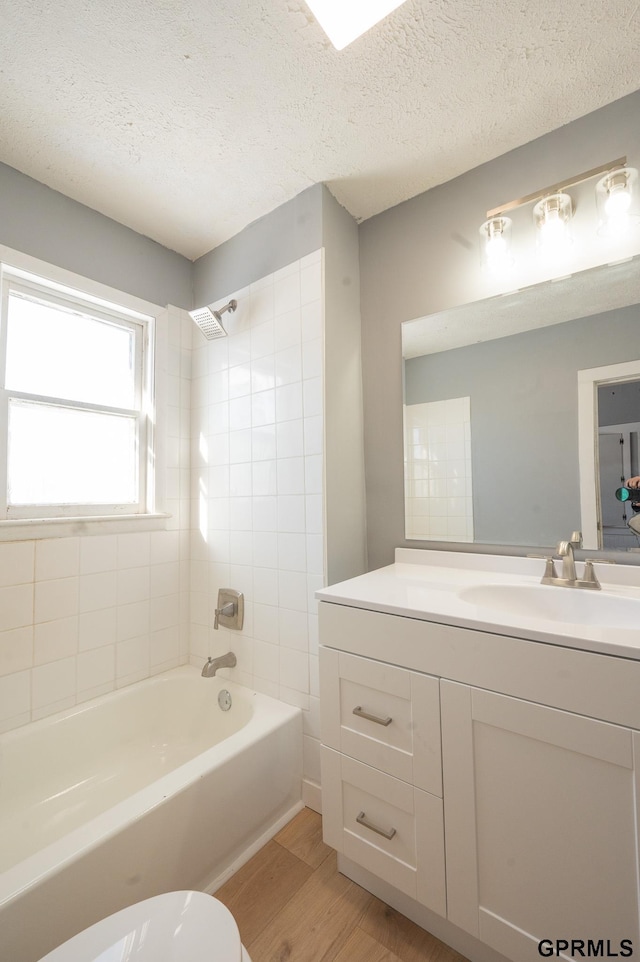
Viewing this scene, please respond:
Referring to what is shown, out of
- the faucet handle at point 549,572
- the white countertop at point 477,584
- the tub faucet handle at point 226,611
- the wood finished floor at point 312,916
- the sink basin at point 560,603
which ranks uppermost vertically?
the faucet handle at point 549,572

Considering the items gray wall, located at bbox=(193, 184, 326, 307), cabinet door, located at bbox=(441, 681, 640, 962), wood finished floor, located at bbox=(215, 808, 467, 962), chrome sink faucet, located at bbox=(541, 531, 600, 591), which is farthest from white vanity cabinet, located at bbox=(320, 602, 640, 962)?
gray wall, located at bbox=(193, 184, 326, 307)

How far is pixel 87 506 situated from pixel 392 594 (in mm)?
1336

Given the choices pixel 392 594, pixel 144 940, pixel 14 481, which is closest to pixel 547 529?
pixel 392 594

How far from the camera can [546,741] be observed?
0.80 m

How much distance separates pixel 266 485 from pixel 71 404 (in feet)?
2.90

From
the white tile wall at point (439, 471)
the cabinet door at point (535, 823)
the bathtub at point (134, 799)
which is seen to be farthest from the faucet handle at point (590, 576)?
the bathtub at point (134, 799)

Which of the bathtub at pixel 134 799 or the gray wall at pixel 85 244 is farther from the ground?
the gray wall at pixel 85 244

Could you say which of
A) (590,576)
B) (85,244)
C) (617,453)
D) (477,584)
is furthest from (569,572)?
(85,244)

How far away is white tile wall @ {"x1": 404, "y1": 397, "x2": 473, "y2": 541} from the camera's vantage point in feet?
4.78

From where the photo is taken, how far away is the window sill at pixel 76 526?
1.40 m

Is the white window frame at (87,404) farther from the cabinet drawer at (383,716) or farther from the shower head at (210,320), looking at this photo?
the cabinet drawer at (383,716)

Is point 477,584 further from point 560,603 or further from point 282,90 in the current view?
point 282,90

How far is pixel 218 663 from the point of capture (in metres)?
1.69

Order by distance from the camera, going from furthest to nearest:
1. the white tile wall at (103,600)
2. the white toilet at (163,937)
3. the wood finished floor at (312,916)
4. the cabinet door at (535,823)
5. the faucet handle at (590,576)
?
1. the white tile wall at (103,600)
2. the faucet handle at (590,576)
3. the wood finished floor at (312,916)
4. the cabinet door at (535,823)
5. the white toilet at (163,937)
